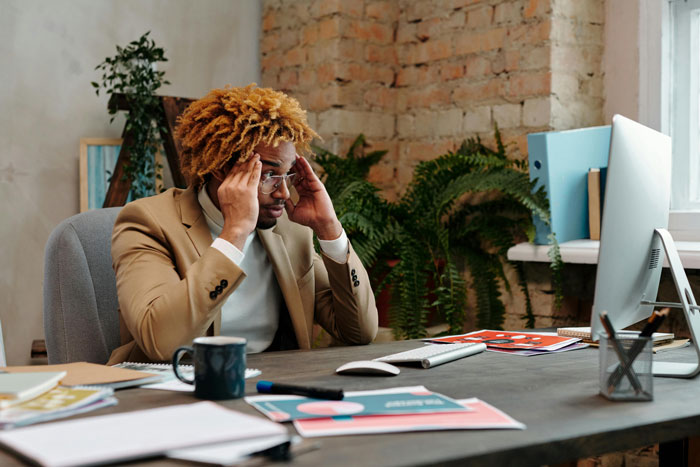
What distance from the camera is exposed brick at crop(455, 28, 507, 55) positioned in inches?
112

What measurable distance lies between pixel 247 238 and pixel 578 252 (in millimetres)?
1105

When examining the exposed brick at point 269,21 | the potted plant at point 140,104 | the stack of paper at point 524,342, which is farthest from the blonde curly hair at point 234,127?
the exposed brick at point 269,21

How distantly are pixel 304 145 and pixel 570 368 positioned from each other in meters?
0.86

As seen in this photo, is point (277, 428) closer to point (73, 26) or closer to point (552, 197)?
point (552, 197)

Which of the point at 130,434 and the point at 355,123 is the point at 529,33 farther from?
the point at 130,434

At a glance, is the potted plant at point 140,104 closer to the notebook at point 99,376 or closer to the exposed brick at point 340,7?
the exposed brick at point 340,7

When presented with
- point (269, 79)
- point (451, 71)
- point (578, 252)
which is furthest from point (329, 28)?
point (578, 252)

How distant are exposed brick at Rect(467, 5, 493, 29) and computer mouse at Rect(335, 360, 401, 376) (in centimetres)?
193

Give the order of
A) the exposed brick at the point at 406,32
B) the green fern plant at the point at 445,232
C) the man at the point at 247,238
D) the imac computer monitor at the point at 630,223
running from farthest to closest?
the exposed brick at the point at 406,32 → the green fern plant at the point at 445,232 → the man at the point at 247,238 → the imac computer monitor at the point at 630,223

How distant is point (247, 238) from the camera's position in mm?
1837

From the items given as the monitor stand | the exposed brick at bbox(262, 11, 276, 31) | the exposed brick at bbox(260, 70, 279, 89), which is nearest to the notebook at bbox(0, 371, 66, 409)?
the monitor stand

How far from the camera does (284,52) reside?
11.2 feet

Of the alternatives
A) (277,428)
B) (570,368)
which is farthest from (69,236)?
(570,368)

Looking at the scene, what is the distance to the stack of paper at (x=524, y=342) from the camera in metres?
1.63
